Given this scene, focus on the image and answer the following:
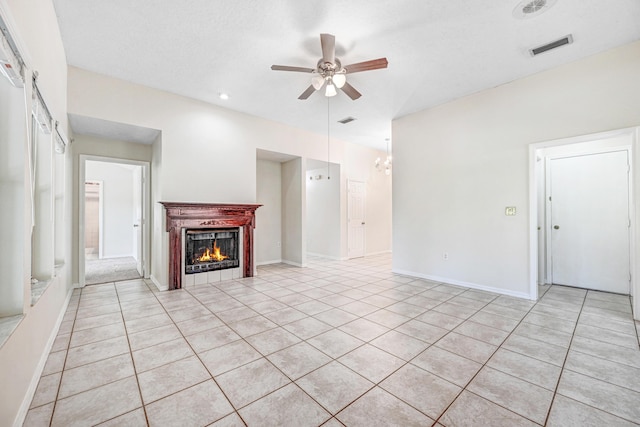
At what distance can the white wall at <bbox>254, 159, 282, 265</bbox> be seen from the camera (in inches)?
260

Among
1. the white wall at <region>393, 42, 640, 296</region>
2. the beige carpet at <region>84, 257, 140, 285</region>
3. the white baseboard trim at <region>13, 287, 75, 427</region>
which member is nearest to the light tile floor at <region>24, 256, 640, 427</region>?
the white baseboard trim at <region>13, 287, 75, 427</region>

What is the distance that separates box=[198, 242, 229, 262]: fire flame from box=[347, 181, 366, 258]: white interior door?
137 inches

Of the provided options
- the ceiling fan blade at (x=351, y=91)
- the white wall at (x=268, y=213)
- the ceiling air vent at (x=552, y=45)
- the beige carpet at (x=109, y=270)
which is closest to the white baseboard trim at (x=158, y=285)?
the beige carpet at (x=109, y=270)

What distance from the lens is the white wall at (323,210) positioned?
7.21 metres

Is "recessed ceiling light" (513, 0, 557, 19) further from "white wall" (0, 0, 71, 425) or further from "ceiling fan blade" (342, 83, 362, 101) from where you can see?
"white wall" (0, 0, 71, 425)

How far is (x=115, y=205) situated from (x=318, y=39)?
7.83 meters

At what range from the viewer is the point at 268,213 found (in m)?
6.76

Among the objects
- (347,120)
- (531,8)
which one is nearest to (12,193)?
(531,8)

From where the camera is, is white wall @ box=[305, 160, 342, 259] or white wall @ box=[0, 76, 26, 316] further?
white wall @ box=[305, 160, 342, 259]

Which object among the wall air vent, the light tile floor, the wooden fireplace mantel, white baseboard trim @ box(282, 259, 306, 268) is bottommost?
the light tile floor

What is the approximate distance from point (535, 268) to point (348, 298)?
2643mm

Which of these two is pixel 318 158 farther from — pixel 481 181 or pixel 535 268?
pixel 535 268

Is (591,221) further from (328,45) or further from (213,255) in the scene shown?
(213,255)

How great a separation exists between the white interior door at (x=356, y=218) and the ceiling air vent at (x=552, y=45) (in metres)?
4.59
